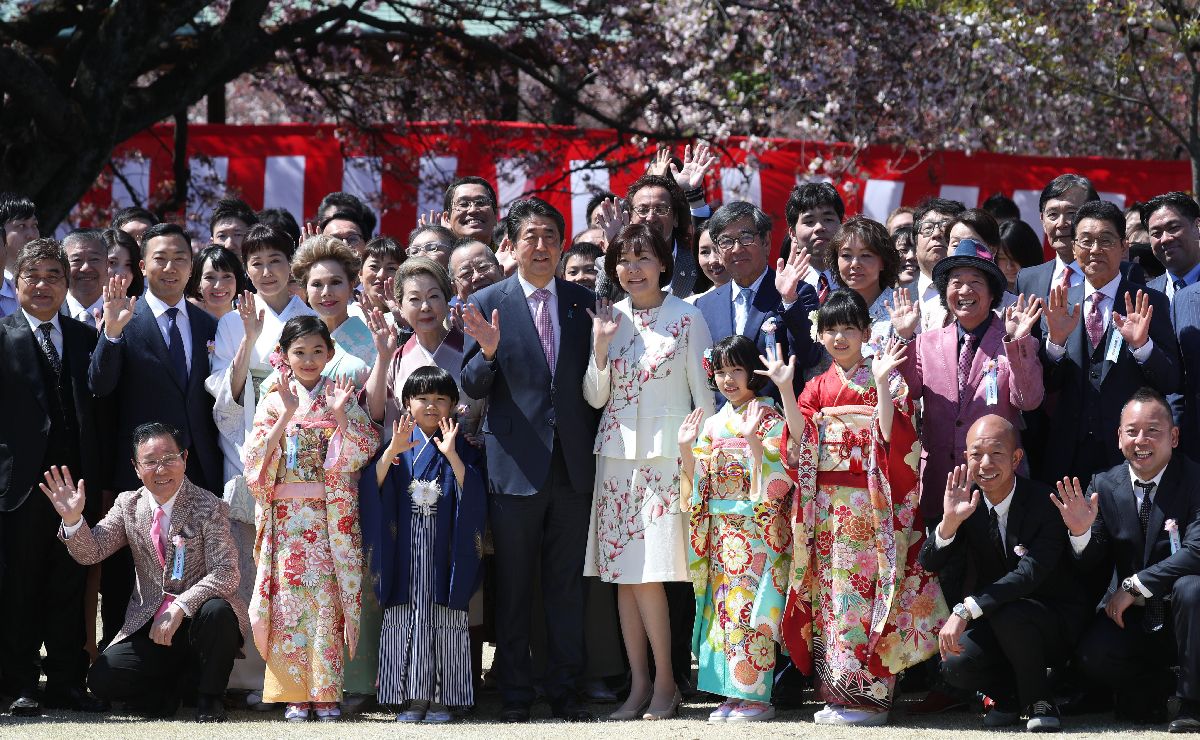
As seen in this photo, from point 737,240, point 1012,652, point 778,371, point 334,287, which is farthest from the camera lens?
point 334,287

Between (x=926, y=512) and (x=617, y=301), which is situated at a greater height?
(x=617, y=301)

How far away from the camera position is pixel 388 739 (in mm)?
5215

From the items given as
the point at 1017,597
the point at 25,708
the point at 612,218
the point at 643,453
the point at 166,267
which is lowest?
the point at 25,708

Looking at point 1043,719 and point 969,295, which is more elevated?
point 969,295

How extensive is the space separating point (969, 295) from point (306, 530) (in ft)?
9.00

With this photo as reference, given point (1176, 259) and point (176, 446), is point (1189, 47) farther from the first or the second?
point (176, 446)

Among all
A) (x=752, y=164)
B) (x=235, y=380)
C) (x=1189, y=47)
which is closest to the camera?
(x=235, y=380)

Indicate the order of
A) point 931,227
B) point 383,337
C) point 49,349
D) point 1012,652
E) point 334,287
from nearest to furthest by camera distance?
point 1012,652
point 383,337
point 49,349
point 334,287
point 931,227

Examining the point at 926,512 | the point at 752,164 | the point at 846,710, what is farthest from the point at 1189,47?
the point at 846,710

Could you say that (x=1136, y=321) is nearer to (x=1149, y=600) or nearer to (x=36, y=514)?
(x=1149, y=600)

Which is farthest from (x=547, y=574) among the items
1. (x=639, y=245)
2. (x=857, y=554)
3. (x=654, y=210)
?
(x=654, y=210)

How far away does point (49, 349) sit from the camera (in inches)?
239

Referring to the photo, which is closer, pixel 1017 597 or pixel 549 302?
pixel 1017 597

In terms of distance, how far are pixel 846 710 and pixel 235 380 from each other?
109 inches
